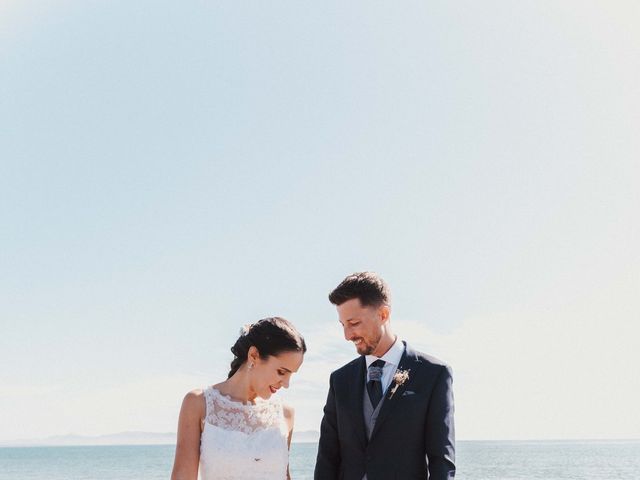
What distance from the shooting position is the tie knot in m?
4.63

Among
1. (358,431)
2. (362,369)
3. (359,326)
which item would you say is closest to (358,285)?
(359,326)

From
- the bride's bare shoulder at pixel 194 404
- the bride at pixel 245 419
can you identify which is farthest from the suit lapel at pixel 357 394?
the bride's bare shoulder at pixel 194 404

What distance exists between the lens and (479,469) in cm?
5681

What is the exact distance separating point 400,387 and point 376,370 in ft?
0.72

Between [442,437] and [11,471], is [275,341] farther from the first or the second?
[11,471]

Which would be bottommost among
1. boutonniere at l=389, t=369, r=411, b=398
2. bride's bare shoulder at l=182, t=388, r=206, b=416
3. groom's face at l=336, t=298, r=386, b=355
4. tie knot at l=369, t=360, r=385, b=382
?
bride's bare shoulder at l=182, t=388, r=206, b=416

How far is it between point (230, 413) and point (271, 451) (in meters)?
0.33

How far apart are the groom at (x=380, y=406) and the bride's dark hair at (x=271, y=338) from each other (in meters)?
0.35

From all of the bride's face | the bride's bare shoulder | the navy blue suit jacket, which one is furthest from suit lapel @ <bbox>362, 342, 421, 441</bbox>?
the bride's bare shoulder

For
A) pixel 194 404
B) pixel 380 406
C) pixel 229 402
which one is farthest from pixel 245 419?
pixel 380 406

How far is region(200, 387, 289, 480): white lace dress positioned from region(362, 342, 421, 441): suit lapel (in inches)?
24.3

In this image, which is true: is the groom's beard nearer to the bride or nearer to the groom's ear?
the groom's ear

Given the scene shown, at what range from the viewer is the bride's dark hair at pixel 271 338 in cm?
439

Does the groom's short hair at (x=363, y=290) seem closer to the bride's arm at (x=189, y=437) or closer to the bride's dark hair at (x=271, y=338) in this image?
the bride's dark hair at (x=271, y=338)
